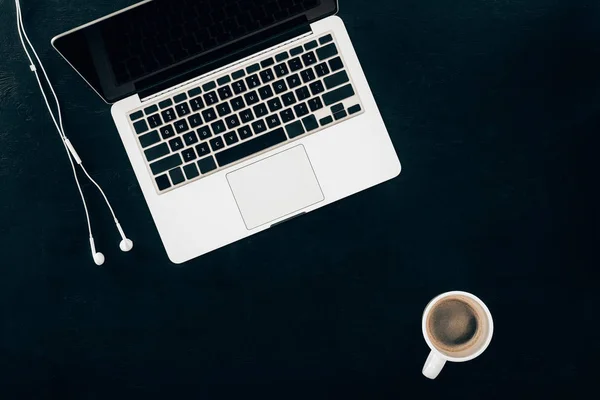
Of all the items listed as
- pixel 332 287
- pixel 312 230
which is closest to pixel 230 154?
pixel 312 230

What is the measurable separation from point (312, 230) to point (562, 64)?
2.13ft

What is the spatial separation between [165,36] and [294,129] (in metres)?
0.31

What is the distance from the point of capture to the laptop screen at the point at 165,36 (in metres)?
0.88

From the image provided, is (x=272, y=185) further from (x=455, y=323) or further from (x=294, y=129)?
(x=455, y=323)

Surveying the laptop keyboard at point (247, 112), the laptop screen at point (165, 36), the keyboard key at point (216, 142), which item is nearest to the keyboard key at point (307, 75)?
the laptop keyboard at point (247, 112)

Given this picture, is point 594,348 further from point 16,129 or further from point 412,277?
point 16,129

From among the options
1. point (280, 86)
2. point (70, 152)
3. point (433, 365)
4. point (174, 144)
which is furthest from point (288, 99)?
point (433, 365)

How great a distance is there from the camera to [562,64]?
1060 mm

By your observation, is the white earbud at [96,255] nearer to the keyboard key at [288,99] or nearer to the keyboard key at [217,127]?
the keyboard key at [217,127]

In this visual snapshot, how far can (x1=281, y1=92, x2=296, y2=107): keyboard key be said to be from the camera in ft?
3.35

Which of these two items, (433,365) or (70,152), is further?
(70,152)

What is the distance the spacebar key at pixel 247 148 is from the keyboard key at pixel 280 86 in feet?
0.27

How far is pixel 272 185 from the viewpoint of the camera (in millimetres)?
1036

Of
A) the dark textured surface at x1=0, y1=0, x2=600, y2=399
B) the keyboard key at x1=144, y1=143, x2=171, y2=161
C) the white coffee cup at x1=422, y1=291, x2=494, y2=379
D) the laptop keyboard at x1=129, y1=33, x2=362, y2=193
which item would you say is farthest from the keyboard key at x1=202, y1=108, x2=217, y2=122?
the white coffee cup at x1=422, y1=291, x2=494, y2=379
